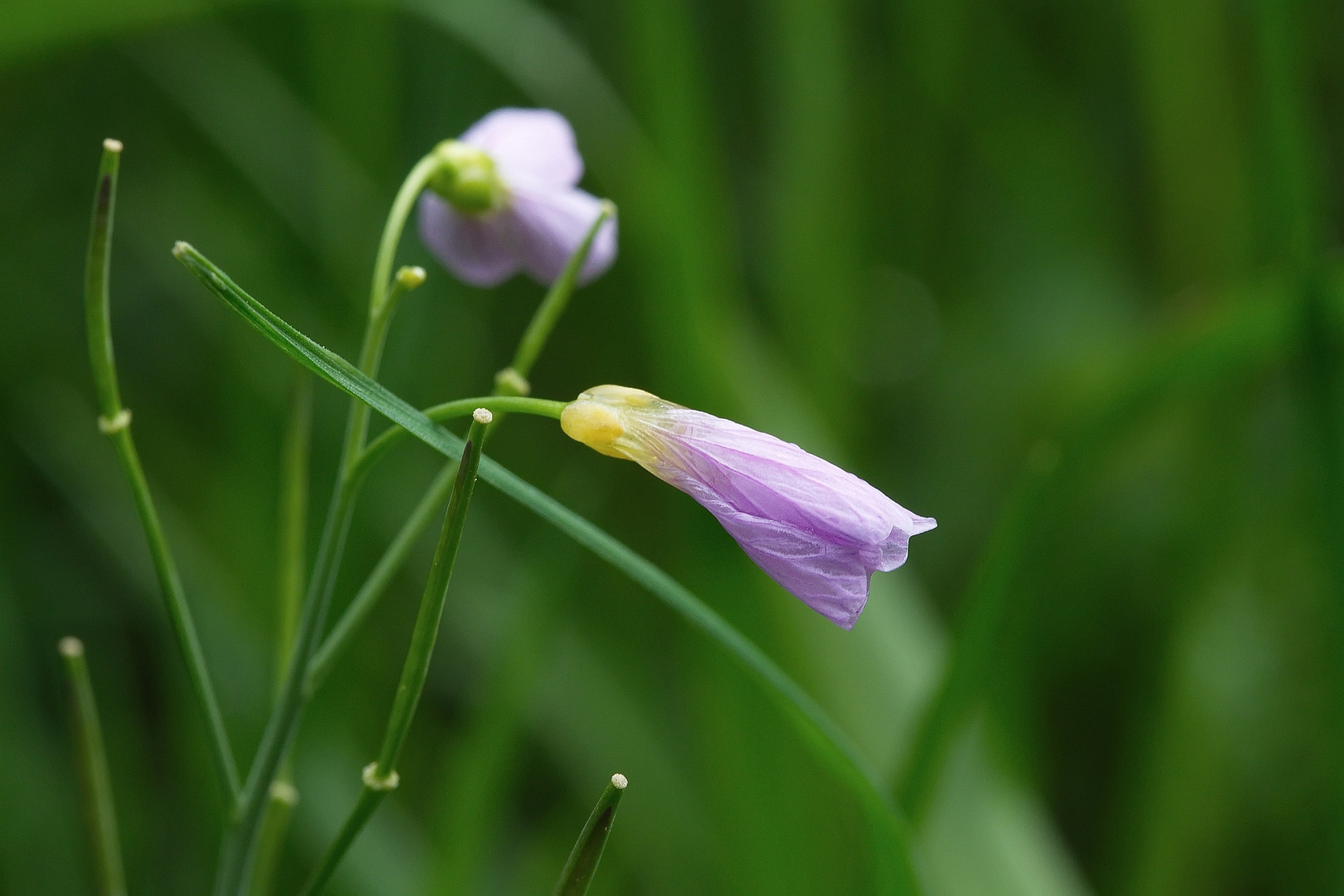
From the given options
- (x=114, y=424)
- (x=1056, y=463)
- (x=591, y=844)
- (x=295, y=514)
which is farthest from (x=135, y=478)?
(x=1056, y=463)

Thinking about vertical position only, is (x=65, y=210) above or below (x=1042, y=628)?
above

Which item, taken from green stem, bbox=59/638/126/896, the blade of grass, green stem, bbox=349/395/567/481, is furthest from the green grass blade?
green stem, bbox=59/638/126/896

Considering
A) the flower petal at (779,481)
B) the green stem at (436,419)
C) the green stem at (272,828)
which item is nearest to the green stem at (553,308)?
the green stem at (436,419)

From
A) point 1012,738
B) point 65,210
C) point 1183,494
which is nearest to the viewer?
point 1012,738

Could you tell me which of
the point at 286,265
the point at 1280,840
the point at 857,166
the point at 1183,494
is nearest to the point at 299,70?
the point at 286,265

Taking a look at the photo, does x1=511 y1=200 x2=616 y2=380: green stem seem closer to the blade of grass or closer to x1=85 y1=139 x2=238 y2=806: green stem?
x1=85 y1=139 x2=238 y2=806: green stem

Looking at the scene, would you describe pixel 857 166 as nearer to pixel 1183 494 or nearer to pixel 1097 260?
pixel 1097 260

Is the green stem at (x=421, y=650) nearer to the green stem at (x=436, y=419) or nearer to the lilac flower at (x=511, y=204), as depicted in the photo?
the green stem at (x=436, y=419)
